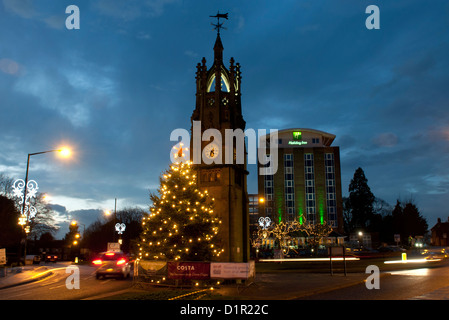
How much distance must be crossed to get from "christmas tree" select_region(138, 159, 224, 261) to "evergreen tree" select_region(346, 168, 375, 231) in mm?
94091

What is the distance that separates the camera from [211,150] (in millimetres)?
27812

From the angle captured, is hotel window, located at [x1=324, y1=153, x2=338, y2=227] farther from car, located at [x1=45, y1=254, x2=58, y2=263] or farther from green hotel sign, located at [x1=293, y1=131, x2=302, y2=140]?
car, located at [x1=45, y1=254, x2=58, y2=263]

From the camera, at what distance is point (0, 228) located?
42375 millimetres

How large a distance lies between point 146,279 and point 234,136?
41.2ft

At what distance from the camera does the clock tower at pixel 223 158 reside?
85.8 ft

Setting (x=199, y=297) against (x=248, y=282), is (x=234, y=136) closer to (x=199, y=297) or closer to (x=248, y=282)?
(x=248, y=282)

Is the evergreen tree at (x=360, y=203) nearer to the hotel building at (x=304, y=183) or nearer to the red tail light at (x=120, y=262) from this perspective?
the hotel building at (x=304, y=183)

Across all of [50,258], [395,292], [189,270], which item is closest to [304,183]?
[50,258]

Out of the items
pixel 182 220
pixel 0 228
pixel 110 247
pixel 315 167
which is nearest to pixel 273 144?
pixel 315 167

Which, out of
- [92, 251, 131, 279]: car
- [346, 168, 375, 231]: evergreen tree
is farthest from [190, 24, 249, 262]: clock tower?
[346, 168, 375, 231]: evergreen tree

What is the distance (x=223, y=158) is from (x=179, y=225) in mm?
7421

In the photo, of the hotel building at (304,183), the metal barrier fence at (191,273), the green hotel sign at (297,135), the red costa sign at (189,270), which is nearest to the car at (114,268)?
the metal barrier fence at (191,273)

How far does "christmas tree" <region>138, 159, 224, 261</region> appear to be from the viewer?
2100 cm

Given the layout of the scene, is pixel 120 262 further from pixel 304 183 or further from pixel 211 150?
pixel 304 183
